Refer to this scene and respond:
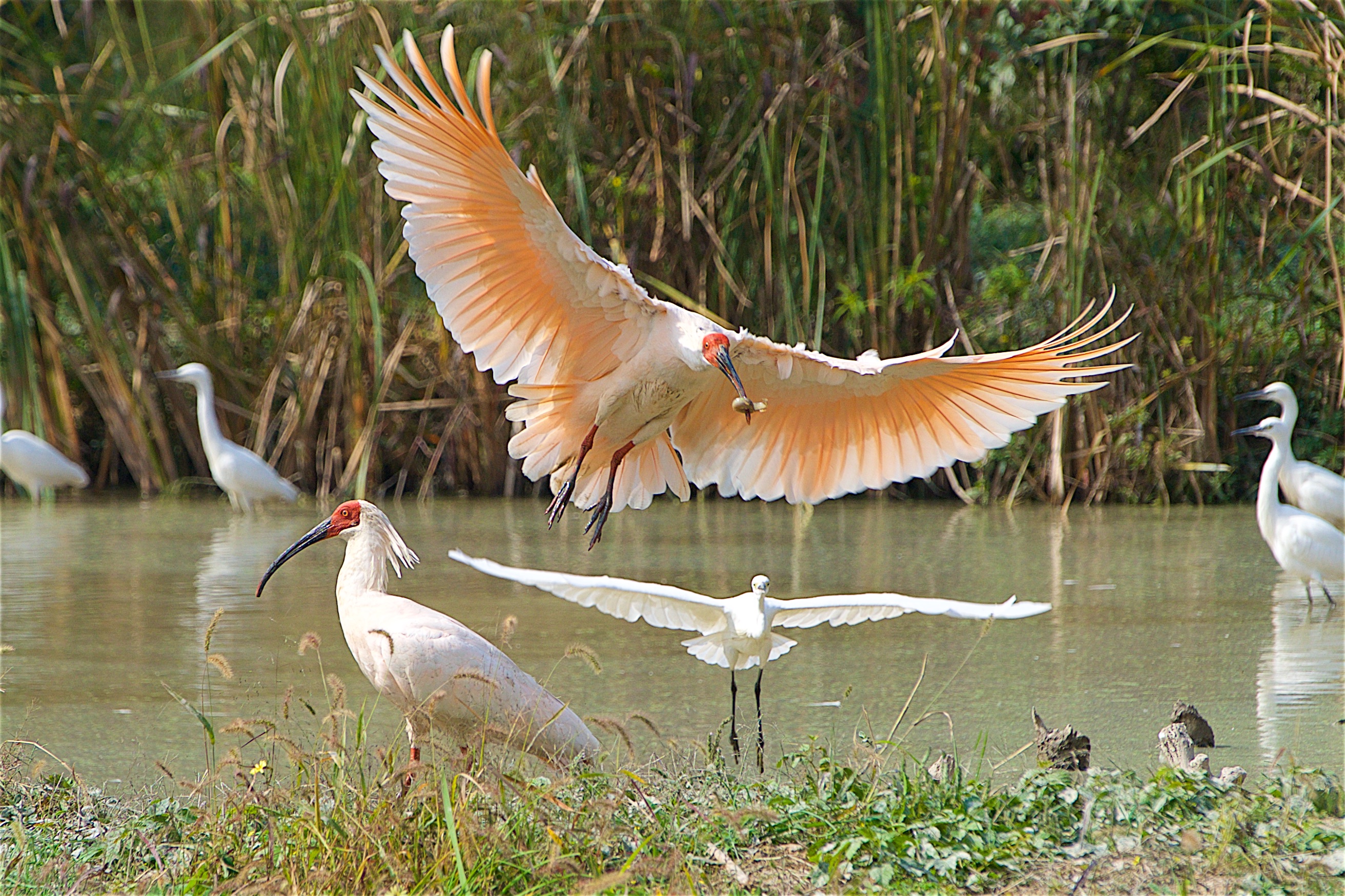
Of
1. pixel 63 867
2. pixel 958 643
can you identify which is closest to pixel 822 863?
pixel 63 867

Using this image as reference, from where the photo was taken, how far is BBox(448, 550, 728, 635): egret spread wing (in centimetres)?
318

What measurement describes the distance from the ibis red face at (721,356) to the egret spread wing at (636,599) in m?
0.57

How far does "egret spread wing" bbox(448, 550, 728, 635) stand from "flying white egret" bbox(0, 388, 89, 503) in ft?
21.4

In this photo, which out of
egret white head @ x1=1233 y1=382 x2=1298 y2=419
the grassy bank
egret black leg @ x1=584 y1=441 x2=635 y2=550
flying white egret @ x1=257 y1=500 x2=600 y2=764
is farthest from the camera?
egret white head @ x1=1233 y1=382 x2=1298 y2=419

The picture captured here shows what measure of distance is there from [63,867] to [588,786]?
959mm

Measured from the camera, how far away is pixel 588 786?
2684 mm

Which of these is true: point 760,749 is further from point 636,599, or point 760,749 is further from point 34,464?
point 34,464

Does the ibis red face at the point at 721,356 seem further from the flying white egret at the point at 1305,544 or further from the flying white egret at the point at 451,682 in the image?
the flying white egret at the point at 1305,544

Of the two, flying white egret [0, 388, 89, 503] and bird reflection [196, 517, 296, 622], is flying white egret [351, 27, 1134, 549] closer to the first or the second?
bird reflection [196, 517, 296, 622]

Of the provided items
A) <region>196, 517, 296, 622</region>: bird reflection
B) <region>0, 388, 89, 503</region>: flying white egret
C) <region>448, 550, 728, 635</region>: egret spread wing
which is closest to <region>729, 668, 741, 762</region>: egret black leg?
<region>448, 550, 728, 635</region>: egret spread wing

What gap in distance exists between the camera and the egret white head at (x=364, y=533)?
3.23m

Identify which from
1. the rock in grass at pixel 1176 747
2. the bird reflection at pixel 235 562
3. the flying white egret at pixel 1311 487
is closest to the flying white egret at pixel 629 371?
the rock in grass at pixel 1176 747

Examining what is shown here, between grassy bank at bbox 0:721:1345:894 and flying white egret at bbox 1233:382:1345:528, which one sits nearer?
grassy bank at bbox 0:721:1345:894

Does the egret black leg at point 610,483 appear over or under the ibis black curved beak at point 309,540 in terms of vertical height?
over
